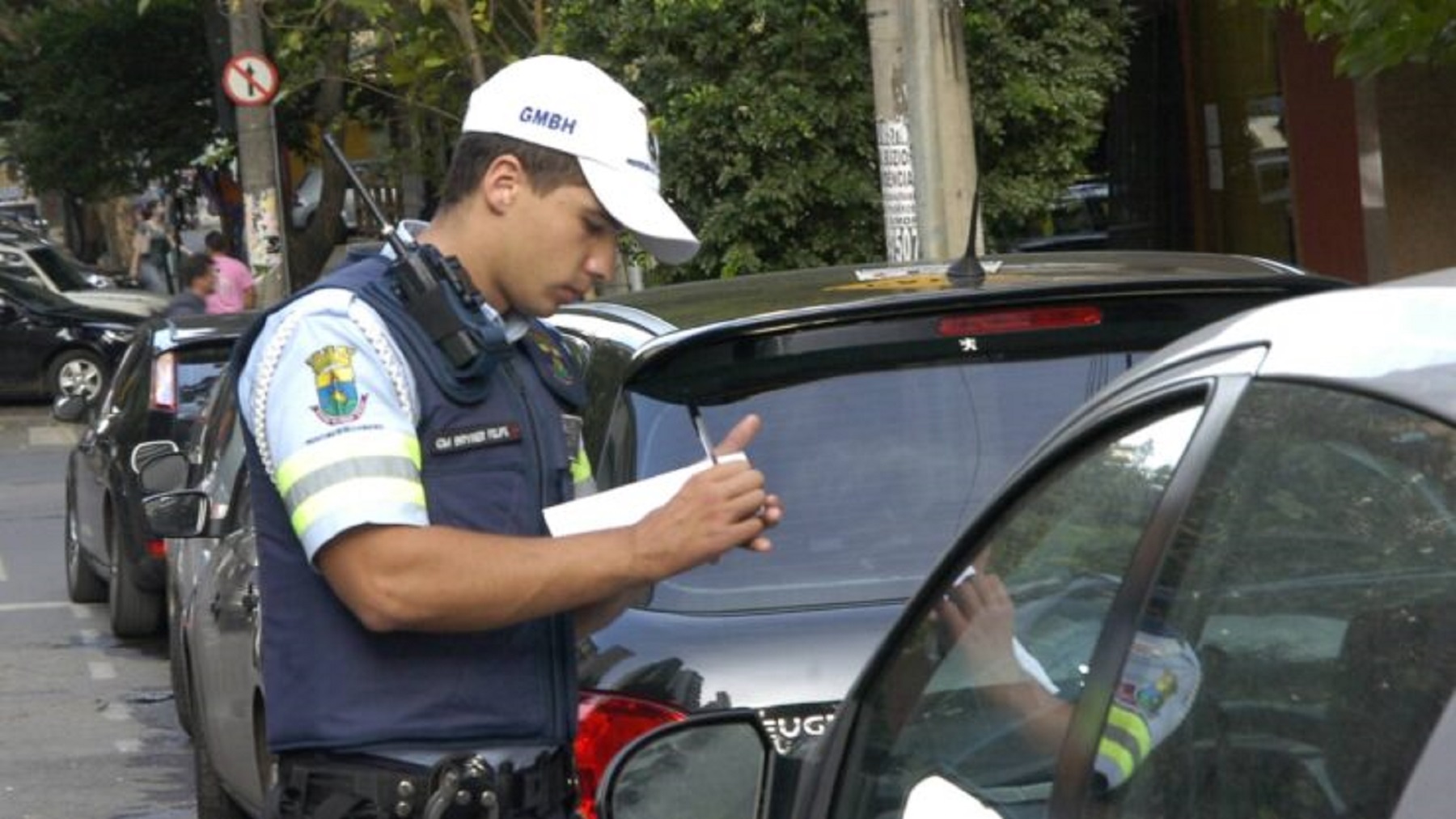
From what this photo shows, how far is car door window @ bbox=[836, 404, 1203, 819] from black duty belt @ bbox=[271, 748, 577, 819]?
0.52 metres

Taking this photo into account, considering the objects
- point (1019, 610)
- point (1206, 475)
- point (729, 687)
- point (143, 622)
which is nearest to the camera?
point (1206, 475)

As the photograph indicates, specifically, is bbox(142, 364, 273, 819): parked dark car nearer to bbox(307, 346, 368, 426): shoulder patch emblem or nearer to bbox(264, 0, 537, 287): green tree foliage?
bbox(307, 346, 368, 426): shoulder patch emblem

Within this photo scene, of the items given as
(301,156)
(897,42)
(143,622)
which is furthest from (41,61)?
(897,42)

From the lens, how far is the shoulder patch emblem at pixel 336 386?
3283mm

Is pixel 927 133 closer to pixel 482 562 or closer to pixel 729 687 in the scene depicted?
pixel 729 687

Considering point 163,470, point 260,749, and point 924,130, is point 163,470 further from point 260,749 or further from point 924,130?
point 924,130

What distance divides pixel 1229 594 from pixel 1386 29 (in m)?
4.82

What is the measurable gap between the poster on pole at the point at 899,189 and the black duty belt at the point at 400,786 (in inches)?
264

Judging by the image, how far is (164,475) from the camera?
9008 millimetres

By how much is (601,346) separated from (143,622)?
27.2 feet

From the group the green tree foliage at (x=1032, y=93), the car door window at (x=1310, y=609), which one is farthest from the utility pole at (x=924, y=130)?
the car door window at (x=1310, y=609)

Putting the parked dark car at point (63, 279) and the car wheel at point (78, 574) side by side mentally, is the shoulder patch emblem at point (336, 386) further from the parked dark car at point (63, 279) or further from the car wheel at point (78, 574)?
the parked dark car at point (63, 279)

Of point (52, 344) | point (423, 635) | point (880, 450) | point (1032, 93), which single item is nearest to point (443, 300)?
point (423, 635)

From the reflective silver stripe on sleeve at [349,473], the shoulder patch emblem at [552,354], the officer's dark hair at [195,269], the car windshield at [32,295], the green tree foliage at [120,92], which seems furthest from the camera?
the green tree foliage at [120,92]
